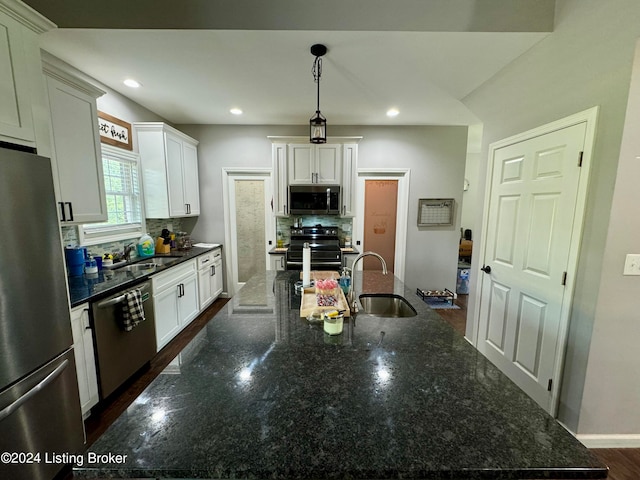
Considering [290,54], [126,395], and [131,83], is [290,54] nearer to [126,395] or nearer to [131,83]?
[131,83]

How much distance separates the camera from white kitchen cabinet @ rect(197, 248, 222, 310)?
3441mm

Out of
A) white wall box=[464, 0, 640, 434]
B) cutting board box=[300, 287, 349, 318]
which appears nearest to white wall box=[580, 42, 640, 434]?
white wall box=[464, 0, 640, 434]

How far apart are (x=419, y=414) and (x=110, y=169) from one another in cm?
343

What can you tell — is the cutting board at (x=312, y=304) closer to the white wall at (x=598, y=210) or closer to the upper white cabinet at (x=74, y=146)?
the white wall at (x=598, y=210)

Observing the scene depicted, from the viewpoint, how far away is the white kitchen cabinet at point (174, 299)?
2.48 metres

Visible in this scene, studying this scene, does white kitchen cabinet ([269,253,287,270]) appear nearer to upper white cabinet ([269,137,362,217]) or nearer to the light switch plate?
upper white cabinet ([269,137,362,217])

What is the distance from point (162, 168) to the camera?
3.12 metres

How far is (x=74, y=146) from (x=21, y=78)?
0.72 meters

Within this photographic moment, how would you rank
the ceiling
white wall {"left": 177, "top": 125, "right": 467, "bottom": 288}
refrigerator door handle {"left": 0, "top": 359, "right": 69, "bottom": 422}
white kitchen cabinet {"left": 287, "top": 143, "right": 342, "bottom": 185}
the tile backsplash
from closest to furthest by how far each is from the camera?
refrigerator door handle {"left": 0, "top": 359, "right": 69, "bottom": 422}
the ceiling
the tile backsplash
white kitchen cabinet {"left": 287, "top": 143, "right": 342, "bottom": 185}
white wall {"left": 177, "top": 125, "right": 467, "bottom": 288}

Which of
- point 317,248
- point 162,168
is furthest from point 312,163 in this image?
point 162,168

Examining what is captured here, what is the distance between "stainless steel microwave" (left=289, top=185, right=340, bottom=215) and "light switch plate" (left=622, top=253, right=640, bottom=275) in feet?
9.02

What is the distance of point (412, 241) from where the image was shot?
13.4 ft

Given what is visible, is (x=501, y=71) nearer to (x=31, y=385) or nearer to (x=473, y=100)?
(x=473, y=100)

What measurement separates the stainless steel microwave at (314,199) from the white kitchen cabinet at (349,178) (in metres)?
0.12
